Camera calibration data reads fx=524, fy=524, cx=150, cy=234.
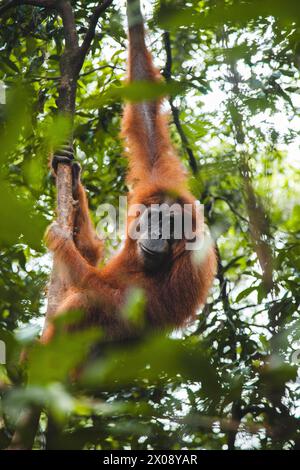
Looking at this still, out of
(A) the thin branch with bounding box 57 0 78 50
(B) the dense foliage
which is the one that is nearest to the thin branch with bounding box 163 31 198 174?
(B) the dense foliage

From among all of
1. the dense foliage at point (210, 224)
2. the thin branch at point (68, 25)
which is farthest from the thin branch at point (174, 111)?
the thin branch at point (68, 25)

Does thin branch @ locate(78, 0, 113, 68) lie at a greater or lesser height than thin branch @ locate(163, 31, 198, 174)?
lesser

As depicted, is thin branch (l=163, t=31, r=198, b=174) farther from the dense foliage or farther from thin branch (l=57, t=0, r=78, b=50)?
thin branch (l=57, t=0, r=78, b=50)

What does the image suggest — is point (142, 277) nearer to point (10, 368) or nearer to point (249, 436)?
point (249, 436)

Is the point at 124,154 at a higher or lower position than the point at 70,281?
higher

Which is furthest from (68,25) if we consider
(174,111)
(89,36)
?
(174,111)

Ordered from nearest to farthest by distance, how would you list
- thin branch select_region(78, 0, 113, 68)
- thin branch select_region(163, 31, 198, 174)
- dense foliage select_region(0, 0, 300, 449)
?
dense foliage select_region(0, 0, 300, 449)
thin branch select_region(78, 0, 113, 68)
thin branch select_region(163, 31, 198, 174)

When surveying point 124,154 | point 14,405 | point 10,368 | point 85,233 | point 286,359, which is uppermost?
point 124,154

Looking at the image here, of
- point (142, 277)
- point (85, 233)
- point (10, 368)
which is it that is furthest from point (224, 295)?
point (10, 368)

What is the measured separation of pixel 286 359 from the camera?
10.5ft

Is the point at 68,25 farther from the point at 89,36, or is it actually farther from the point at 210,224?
the point at 210,224

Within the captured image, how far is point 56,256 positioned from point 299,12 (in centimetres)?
357

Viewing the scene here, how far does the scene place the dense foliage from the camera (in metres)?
0.69

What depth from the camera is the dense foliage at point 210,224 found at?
69 centimetres
